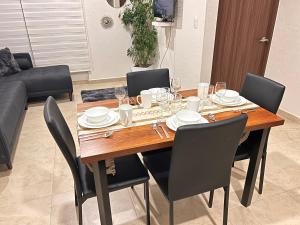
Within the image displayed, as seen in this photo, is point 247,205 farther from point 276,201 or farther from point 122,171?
point 122,171

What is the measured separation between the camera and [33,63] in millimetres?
4105

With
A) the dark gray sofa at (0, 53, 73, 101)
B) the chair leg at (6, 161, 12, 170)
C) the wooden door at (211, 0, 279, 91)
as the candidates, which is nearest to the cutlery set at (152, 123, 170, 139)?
the chair leg at (6, 161, 12, 170)

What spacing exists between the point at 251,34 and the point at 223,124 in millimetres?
2532

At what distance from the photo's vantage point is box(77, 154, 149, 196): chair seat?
4.67 ft

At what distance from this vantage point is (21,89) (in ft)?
10.3

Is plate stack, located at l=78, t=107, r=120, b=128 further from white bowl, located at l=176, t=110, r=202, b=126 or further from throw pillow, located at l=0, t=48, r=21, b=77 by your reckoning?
throw pillow, located at l=0, t=48, r=21, b=77

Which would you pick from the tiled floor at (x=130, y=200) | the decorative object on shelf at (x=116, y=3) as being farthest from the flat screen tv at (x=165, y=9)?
the tiled floor at (x=130, y=200)

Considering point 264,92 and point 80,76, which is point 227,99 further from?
point 80,76

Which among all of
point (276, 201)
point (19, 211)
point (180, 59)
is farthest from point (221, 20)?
point (19, 211)

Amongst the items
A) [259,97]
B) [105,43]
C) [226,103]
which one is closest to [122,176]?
[226,103]

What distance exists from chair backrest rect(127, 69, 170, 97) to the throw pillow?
8.14 ft

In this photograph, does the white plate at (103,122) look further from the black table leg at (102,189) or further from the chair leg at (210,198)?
the chair leg at (210,198)

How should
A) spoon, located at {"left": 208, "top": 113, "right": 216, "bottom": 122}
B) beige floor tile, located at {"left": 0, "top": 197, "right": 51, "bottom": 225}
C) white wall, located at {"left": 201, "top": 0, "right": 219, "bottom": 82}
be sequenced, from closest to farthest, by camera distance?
spoon, located at {"left": 208, "top": 113, "right": 216, "bottom": 122}, beige floor tile, located at {"left": 0, "top": 197, "right": 51, "bottom": 225}, white wall, located at {"left": 201, "top": 0, "right": 219, "bottom": 82}

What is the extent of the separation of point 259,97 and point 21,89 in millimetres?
2864
